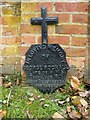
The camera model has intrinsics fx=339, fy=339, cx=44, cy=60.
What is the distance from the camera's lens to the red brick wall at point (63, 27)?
10.2 ft

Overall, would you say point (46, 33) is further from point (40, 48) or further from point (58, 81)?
point (58, 81)

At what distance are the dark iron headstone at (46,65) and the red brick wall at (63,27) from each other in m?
0.06

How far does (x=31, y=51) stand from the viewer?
315 centimetres

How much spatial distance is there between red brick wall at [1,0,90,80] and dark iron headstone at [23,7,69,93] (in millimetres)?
57

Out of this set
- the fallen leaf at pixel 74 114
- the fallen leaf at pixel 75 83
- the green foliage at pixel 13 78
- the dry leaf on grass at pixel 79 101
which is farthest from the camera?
the green foliage at pixel 13 78

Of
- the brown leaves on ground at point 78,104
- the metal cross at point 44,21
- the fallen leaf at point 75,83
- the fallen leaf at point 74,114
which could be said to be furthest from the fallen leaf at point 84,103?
the metal cross at point 44,21

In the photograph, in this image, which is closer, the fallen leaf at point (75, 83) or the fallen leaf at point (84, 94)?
the fallen leaf at point (84, 94)

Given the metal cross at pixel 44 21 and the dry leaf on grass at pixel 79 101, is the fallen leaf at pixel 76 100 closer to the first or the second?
the dry leaf on grass at pixel 79 101

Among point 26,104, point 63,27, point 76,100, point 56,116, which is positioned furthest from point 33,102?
point 63,27

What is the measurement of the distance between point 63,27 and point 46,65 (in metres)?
0.38

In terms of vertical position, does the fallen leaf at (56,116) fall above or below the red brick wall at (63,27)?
below

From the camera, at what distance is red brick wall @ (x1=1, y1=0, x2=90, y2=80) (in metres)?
3.10

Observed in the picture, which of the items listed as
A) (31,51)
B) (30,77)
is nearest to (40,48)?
(31,51)

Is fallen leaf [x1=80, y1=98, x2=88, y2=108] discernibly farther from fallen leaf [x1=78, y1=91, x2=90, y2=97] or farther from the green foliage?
the green foliage
